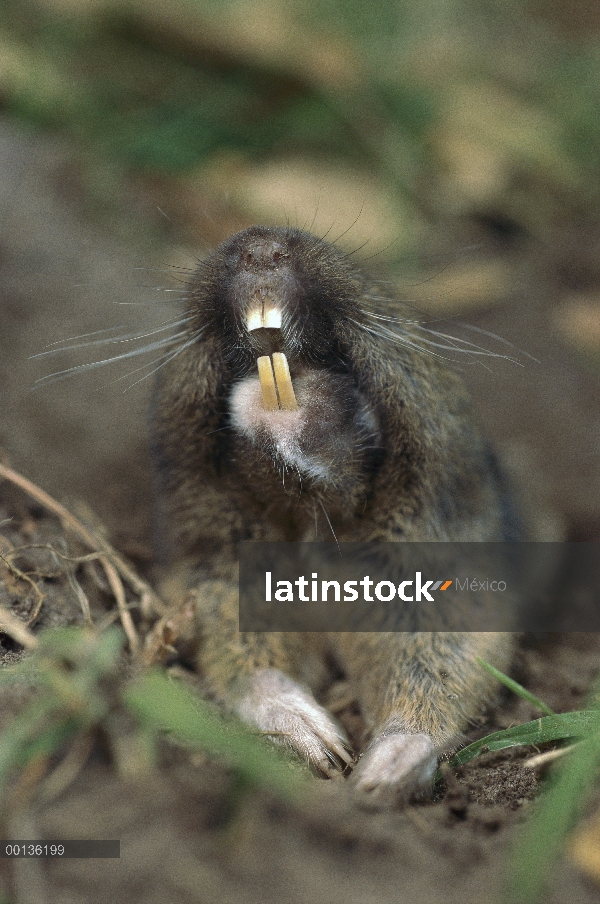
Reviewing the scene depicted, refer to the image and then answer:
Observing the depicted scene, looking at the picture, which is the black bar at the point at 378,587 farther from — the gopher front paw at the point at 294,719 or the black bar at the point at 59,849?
the black bar at the point at 59,849

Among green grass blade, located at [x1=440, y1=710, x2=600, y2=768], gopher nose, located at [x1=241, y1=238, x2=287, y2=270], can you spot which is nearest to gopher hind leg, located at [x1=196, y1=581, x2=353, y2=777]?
green grass blade, located at [x1=440, y1=710, x2=600, y2=768]

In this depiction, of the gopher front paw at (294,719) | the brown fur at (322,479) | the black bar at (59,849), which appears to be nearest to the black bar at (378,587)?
the brown fur at (322,479)

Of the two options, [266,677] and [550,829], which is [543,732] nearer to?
[550,829]

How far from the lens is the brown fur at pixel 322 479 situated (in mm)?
2277

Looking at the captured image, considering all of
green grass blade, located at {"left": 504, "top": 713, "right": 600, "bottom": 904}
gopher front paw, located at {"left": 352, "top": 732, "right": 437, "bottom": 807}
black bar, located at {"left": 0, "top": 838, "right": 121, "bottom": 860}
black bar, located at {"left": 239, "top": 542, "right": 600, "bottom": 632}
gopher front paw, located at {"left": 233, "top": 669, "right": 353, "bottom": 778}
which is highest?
black bar, located at {"left": 239, "top": 542, "right": 600, "bottom": 632}

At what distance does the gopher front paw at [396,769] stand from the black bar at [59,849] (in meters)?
0.64

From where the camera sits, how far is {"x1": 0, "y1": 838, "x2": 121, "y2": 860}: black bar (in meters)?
1.53

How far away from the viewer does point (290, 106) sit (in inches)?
210

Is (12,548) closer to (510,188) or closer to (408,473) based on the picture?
(408,473)

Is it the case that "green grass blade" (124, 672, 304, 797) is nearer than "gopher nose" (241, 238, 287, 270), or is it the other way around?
"green grass blade" (124, 672, 304, 797)

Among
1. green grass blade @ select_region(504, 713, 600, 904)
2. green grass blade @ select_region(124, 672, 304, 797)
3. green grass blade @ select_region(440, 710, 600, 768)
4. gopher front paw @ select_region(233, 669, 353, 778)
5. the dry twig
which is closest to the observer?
green grass blade @ select_region(504, 713, 600, 904)

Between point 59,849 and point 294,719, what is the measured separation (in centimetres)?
94

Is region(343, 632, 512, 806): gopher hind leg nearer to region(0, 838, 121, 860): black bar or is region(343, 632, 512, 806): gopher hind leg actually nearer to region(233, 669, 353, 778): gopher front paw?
region(233, 669, 353, 778): gopher front paw

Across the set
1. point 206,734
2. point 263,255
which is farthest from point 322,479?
point 206,734
